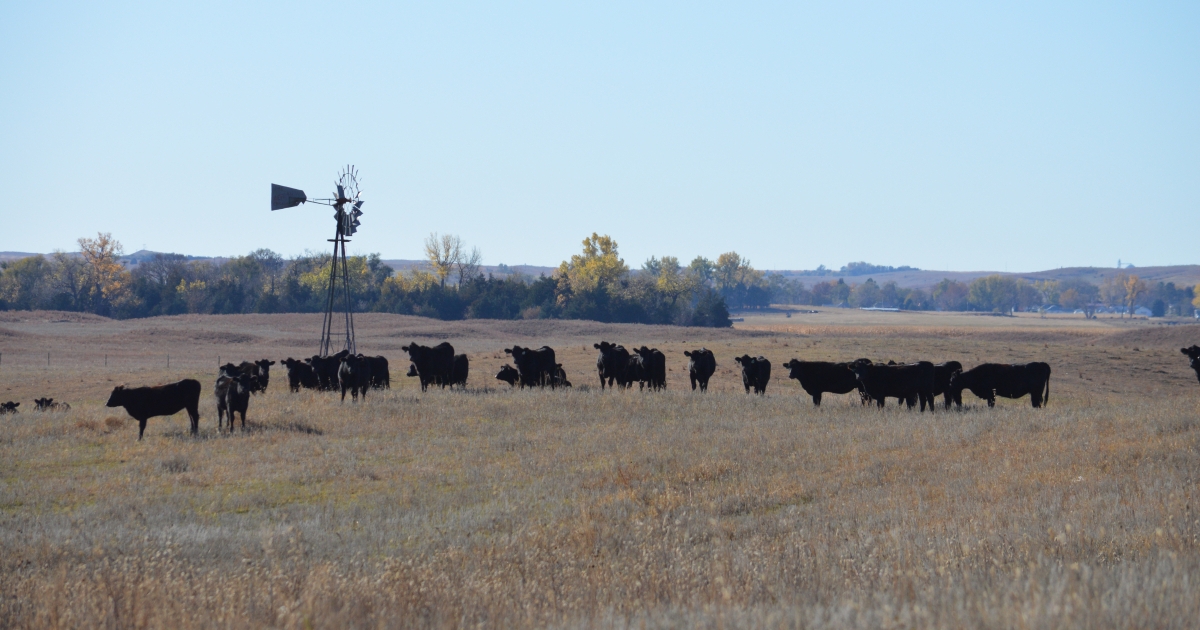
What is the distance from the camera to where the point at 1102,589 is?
5738 mm

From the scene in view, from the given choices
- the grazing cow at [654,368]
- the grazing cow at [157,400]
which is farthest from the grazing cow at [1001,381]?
the grazing cow at [157,400]

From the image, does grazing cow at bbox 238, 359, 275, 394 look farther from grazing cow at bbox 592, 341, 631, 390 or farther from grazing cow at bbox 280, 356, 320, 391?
grazing cow at bbox 592, 341, 631, 390

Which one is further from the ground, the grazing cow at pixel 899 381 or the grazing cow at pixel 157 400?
the grazing cow at pixel 899 381

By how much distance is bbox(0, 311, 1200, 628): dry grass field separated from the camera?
20.5 feet

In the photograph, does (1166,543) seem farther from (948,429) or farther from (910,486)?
(948,429)

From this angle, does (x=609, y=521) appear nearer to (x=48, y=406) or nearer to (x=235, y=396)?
(x=235, y=396)

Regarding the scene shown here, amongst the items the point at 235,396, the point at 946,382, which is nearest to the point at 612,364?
the point at 946,382

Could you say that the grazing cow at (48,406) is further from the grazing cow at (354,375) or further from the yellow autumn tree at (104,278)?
the yellow autumn tree at (104,278)

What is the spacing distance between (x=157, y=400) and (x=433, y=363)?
1160 cm

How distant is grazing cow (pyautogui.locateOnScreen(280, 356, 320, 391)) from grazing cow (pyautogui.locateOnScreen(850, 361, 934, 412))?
1637 cm

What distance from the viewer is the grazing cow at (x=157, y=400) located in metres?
17.8

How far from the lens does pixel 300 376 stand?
28.6m

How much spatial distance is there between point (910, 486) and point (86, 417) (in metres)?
17.2

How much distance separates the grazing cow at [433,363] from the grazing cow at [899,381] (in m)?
13.0
